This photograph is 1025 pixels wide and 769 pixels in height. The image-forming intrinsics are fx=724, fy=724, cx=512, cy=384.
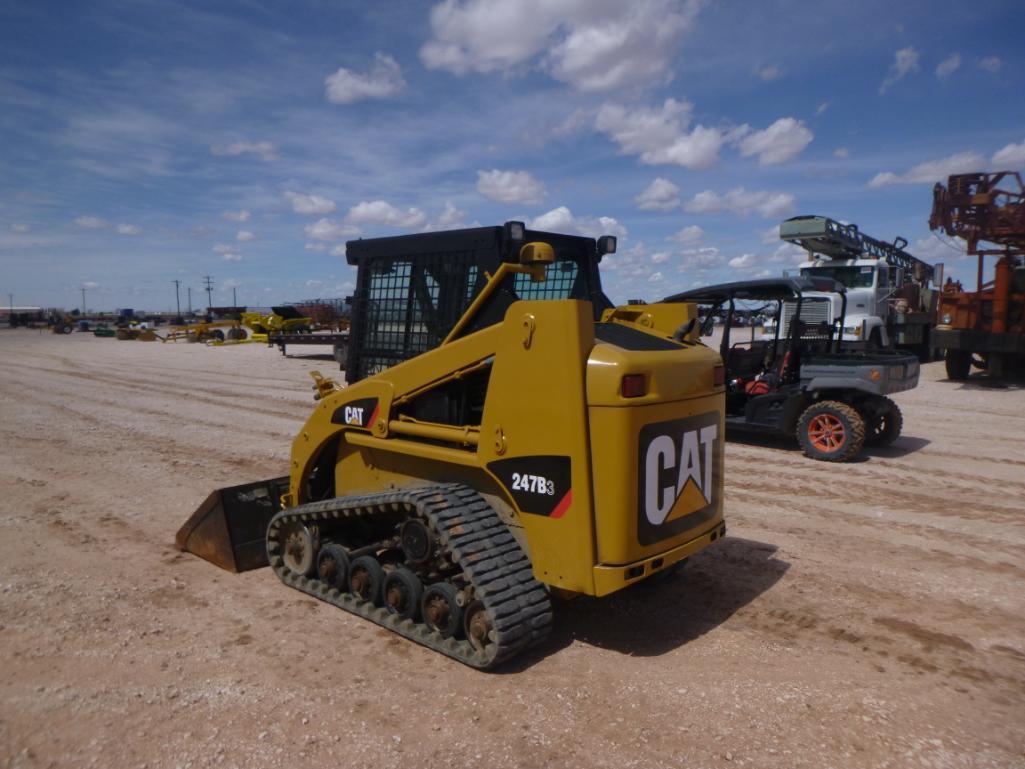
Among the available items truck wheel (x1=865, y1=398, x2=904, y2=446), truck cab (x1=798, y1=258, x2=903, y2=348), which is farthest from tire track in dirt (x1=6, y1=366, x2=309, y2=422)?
truck cab (x1=798, y1=258, x2=903, y2=348)

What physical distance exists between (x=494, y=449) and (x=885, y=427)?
25.7 feet

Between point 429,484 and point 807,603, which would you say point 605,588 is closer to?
point 429,484

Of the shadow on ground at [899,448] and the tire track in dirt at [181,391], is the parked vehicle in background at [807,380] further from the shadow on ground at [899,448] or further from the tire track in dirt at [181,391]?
the tire track in dirt at [181,391]

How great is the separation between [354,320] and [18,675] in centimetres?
278

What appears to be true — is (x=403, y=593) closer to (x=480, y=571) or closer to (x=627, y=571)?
(x=480, y=571)

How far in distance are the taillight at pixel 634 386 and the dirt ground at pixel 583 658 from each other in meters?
1.48

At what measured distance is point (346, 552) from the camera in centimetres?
459

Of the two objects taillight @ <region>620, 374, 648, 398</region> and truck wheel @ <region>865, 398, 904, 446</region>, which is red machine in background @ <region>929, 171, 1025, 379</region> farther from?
taillight @ <region>620, 374, 648, 398</region>

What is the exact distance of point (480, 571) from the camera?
3.66m

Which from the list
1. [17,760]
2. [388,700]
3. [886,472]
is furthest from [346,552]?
[886,472]

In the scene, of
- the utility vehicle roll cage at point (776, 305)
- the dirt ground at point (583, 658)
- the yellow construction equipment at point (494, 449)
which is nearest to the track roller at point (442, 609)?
the yellow construction equipment at point (494, 449)

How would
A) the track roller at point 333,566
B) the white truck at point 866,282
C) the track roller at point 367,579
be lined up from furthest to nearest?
1. the white truck at point 866,282
2. the track roller at point 333,566
3. the track roller at point 367,579

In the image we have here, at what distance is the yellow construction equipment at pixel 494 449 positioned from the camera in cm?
352

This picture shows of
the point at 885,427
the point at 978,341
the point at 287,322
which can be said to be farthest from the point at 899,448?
the point at 287,322
